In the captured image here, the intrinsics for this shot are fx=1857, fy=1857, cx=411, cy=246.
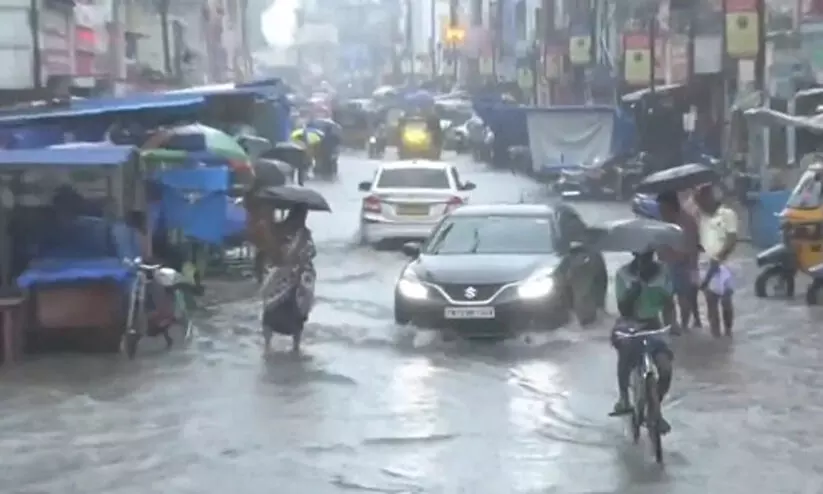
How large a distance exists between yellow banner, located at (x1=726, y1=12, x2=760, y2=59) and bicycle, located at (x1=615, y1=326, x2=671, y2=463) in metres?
30.2

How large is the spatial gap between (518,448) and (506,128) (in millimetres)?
48567

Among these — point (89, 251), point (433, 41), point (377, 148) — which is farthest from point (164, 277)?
point (433, 41)

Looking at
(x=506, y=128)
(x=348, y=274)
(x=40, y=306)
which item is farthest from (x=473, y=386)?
(x=506, y=128)

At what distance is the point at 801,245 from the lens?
22.9m

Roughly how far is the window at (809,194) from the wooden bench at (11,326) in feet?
32.4

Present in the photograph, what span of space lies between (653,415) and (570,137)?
124 feet

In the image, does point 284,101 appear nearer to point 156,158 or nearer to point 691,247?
point 156,158

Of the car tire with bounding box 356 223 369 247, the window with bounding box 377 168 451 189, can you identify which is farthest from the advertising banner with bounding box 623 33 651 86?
the car tire with bounding box 356 223 369 247

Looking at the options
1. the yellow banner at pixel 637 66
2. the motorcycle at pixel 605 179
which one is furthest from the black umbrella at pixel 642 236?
the yellow banner at pixel 637 66

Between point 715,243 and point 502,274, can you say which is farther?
point 502,274

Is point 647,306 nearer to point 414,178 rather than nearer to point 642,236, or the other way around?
point 642,236

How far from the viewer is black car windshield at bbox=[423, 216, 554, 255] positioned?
20672mm

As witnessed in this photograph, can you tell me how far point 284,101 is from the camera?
124ft

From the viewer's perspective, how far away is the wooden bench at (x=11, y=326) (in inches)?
713
